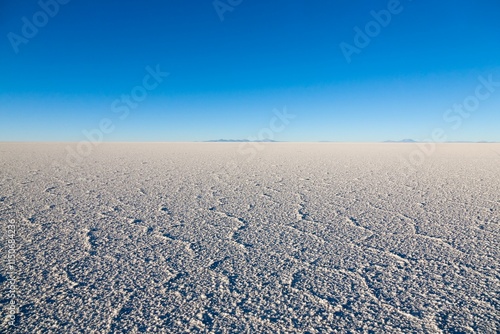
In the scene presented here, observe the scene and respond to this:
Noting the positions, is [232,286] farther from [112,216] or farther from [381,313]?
[112,216]

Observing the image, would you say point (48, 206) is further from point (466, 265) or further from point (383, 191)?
point (383, 191)

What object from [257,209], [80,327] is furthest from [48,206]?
[80,327]

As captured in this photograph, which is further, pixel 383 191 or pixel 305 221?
pixel 383 191

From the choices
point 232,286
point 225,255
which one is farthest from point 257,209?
point 232,286

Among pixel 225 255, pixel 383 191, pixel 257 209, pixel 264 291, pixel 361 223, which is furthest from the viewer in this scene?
pixel 383 191

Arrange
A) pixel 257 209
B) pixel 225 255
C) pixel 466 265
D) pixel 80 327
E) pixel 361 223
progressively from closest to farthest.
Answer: pixel 80 327, pixel 466 265, pixel 225 255, pixel 361 223, pixel 257 209

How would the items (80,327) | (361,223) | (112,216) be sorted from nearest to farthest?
(80,327) < (361,223) < (112,216)
